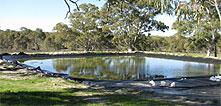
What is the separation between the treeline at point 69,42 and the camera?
3812cm

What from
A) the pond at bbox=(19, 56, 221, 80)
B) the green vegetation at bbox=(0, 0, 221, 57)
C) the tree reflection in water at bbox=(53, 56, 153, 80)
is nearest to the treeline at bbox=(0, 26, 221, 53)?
the green vegetation at bbox=(0, 0, 221, 57)

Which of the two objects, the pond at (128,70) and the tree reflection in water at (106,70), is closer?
the tree reflection in water at (106,70)

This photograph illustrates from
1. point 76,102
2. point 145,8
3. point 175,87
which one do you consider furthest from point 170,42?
point 76,102

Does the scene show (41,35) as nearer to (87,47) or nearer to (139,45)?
(87,47)

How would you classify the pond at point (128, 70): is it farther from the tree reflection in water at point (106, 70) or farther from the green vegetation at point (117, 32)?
the green vegetation at point (117, 32)

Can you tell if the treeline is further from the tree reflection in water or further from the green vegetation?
the tree reflection in water

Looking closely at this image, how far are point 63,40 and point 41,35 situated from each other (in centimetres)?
716

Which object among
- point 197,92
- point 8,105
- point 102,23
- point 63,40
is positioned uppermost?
point 102,23

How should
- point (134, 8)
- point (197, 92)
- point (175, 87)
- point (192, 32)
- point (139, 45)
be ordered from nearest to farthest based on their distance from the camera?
point (197, 92), point (175, 87), point (192, 32), point (134, 8), point (139, 45)

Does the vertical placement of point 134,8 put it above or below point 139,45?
above

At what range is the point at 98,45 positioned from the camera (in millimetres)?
40406

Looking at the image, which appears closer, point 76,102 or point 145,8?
point 76,102

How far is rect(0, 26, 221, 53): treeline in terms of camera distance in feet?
125

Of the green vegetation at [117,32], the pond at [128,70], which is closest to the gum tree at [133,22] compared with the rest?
the green vegetation at [117,32]
